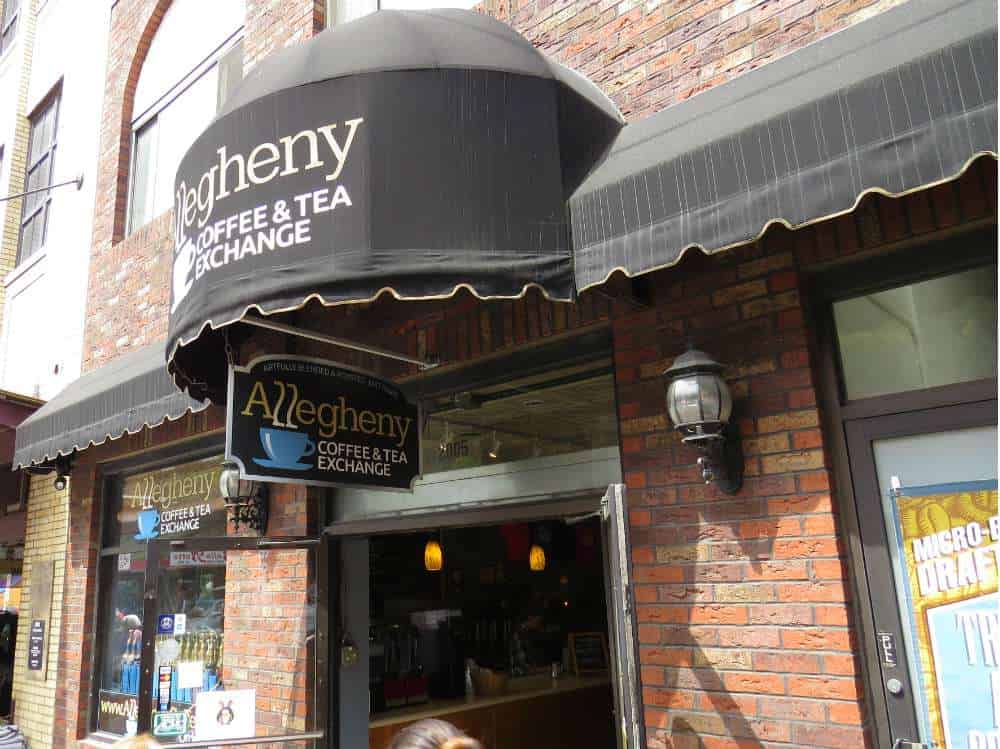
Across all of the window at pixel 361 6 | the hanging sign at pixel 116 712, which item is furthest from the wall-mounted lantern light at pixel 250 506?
the window at pixel 361 6

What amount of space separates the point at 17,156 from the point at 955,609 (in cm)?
1192

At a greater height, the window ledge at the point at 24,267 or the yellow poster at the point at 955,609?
the window ledge at the point at 24,267

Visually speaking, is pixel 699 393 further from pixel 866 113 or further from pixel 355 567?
pixel 355 567

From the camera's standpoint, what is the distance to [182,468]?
6.86 meters

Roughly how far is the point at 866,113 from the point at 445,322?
2601 millimetres

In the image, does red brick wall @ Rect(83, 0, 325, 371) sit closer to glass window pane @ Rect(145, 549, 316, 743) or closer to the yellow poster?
glass window pane @ Rect(145, 549, 316, 743)

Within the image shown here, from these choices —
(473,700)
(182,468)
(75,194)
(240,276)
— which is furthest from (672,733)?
(75,194)

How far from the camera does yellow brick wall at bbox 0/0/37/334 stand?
10.8 m

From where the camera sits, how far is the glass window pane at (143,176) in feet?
26.9

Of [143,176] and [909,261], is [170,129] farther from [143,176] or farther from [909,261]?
[909,261]

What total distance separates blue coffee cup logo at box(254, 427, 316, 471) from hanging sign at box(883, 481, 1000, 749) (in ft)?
8.72

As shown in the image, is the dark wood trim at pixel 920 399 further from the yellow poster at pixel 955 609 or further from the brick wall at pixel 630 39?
the brick wall at pixel 630 39

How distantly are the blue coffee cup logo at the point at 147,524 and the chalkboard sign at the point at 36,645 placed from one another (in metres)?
1.63

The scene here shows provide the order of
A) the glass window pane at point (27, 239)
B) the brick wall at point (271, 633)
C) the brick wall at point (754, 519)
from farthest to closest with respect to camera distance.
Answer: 1. the glass window pane at point (27, 239)
2. the brick wall at point (271, 633)
3. the brick wall at point (754, 519)
